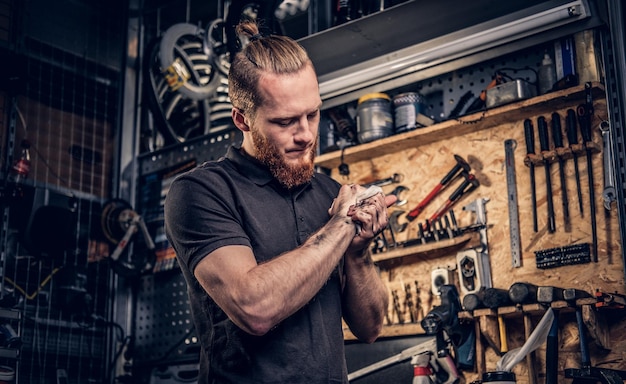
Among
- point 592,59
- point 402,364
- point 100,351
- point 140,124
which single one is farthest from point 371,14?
point 100,351

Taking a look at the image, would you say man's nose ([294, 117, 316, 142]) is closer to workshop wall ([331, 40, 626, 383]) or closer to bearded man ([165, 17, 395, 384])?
bearded man ([165, 17, 395, 384])

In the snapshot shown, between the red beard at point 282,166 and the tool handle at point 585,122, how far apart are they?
1.55m

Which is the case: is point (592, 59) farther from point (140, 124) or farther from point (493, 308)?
point (140, 124)

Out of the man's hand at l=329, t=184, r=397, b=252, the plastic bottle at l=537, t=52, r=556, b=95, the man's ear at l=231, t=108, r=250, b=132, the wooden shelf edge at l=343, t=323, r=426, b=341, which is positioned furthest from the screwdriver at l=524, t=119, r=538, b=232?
the man's ear at l=231, t=108, r=250, b=132

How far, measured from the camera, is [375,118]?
3432mm

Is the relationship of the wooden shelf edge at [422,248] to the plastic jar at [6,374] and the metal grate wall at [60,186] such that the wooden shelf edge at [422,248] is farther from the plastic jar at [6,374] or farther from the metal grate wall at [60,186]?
the plastic jar at [6,374]

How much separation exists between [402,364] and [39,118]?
7.29ft

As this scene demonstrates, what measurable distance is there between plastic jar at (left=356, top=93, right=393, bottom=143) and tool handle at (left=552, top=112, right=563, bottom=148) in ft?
2.48

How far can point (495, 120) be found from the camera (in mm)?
3178

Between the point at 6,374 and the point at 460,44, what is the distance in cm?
231

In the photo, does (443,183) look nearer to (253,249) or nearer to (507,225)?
(507,225)

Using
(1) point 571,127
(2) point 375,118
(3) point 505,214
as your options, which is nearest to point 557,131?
(1) point 571,127

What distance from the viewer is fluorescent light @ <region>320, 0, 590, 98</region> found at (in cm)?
289

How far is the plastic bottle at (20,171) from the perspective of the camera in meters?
3.50
